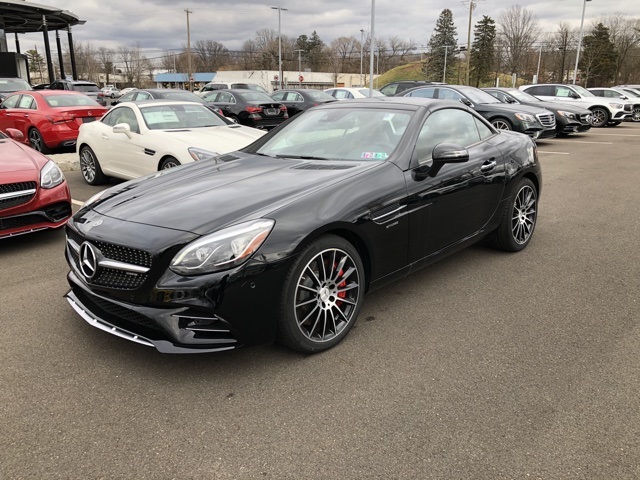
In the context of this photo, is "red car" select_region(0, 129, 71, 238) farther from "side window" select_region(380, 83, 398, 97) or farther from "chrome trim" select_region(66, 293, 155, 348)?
"side window" select_region(380, 83, 398, 97)

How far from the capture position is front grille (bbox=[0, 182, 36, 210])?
4.77m

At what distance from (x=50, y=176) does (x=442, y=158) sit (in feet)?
13.2

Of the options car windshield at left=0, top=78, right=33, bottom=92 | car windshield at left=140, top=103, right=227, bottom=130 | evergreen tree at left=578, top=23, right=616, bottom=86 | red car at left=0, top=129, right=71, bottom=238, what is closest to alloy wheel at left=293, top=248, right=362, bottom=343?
red car at left=0, top=129, right=71, bottom=238

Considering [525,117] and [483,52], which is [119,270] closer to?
[525,117]

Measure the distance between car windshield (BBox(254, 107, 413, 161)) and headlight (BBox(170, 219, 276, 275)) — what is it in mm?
1273

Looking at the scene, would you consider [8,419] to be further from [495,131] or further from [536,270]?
[495,131]

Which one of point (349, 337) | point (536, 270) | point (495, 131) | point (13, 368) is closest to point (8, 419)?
point (13, 368)

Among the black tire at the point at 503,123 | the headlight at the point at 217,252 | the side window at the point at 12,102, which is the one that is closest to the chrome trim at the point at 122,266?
the headlight at the point at 217,252

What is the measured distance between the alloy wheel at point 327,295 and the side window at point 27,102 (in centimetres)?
1040

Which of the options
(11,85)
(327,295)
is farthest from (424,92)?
(11,85)

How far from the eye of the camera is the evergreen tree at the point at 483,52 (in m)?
75.2

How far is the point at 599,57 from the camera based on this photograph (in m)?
61.3

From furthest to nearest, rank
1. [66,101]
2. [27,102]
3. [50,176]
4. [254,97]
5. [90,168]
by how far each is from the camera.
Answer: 1. [254,97]
2. [27,102]
3. [66,101]
4. [90,168]
5. [50,176]

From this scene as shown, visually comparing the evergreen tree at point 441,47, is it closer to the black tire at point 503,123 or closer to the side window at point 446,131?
the black tire at point 503,123
